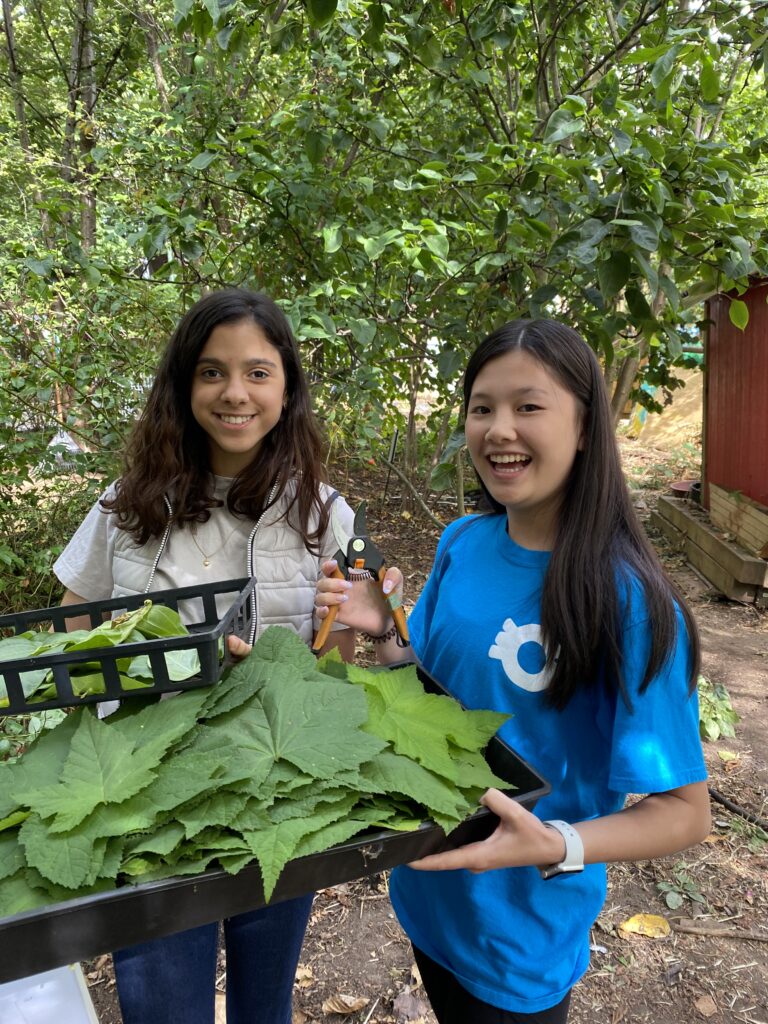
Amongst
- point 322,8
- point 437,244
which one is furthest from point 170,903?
point 437,244

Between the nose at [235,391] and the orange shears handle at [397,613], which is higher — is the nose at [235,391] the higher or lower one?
the higher one

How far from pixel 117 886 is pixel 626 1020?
2.10m

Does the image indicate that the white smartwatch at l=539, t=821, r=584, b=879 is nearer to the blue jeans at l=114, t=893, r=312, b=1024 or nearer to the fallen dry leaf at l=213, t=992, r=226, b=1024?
the blue jeans at l=114, t=893, r=312, b=1024

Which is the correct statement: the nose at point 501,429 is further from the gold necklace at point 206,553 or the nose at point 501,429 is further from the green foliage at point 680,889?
the green foliage at point 680,889

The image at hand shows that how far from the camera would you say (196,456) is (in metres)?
1.69

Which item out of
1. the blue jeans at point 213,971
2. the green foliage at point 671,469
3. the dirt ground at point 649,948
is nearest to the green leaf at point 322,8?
the blue jeans at point 213,971

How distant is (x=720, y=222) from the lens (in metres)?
2.20

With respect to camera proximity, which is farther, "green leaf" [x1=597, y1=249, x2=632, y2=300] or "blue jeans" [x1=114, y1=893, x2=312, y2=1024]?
"green leaf" [x1=597, y1=249, x2=632, y2=300]

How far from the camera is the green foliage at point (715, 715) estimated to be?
3.44 meters

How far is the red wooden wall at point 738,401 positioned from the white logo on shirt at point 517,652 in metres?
5.39

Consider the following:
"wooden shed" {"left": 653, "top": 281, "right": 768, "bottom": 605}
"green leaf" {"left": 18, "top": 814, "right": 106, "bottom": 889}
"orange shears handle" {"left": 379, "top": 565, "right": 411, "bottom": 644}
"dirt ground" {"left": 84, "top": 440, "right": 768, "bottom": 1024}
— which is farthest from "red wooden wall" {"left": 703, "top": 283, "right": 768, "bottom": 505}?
"green leaf" {"left": 18, "top": 814, "right": 106, "bottom": 889}

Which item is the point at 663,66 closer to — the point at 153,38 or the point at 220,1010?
the point at 220,1010

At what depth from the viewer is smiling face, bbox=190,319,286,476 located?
155cm

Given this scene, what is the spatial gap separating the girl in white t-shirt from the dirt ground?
75cm
